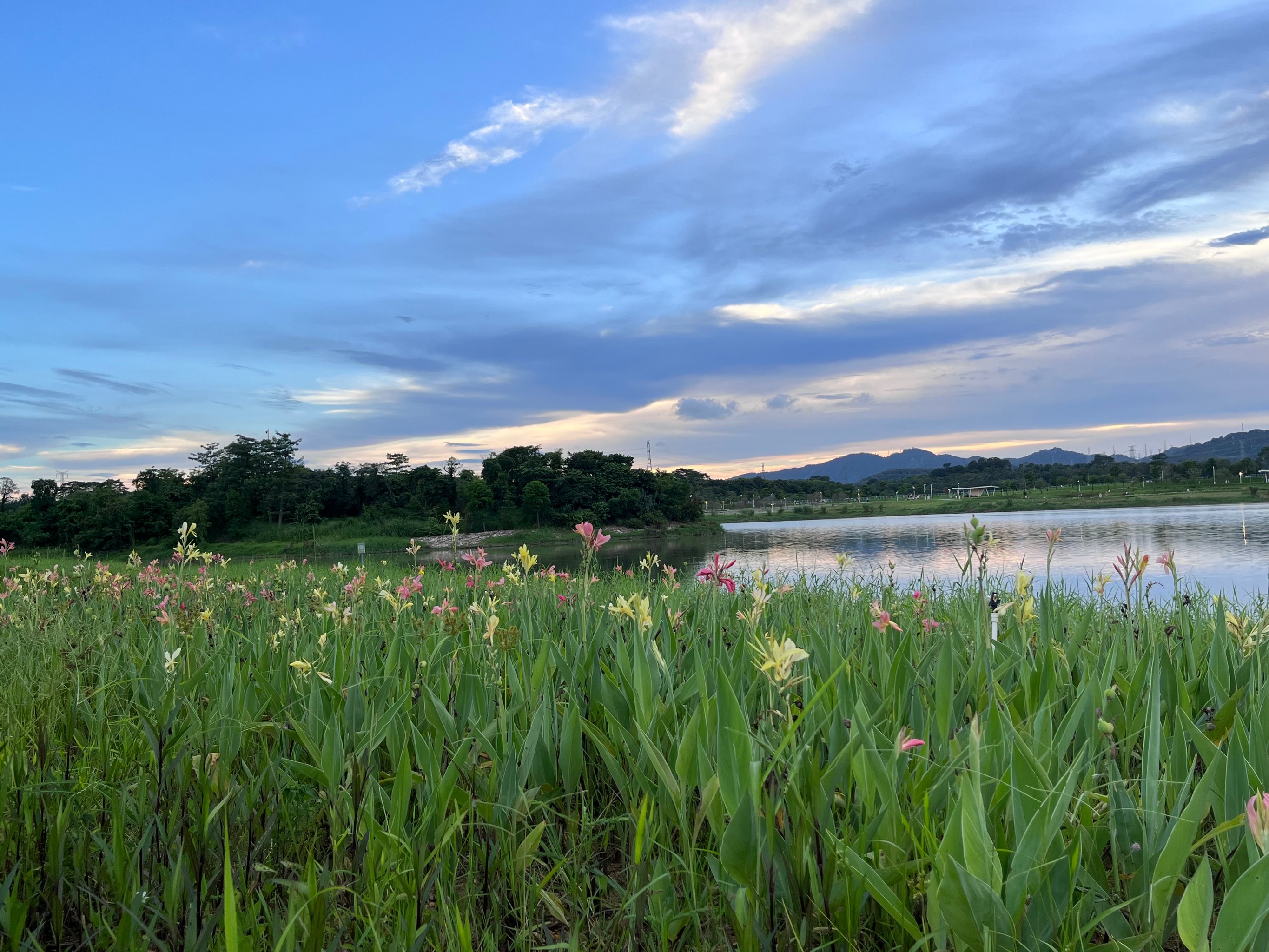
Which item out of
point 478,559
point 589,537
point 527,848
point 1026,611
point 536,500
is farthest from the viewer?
point 536,500

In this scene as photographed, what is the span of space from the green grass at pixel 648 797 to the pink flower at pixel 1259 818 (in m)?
0.08

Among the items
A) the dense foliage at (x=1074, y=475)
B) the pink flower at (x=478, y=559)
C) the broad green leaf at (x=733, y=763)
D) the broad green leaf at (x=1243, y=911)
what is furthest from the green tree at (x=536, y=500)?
the dense foliage at (x=1074, y=475)

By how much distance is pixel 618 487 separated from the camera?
72.6 meters

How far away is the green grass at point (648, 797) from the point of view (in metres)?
1.34

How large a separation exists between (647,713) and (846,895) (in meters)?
0.75

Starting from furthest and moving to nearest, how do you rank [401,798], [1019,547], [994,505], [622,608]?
[994,505]
[1019,547]
[622,608]
[401,798]

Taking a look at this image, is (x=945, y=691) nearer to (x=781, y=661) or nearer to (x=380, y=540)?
(x=781, y=661)

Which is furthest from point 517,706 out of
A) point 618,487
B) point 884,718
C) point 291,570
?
point 618,487

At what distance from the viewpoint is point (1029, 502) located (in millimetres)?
83688

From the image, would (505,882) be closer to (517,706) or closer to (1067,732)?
(517,706)

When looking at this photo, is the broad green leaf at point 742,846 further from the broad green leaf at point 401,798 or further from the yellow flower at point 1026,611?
the yellow flower at point 1026,611

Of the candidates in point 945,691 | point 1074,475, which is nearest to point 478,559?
point 945,691

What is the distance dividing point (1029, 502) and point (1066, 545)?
218 feet

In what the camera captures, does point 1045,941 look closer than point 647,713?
Yes
